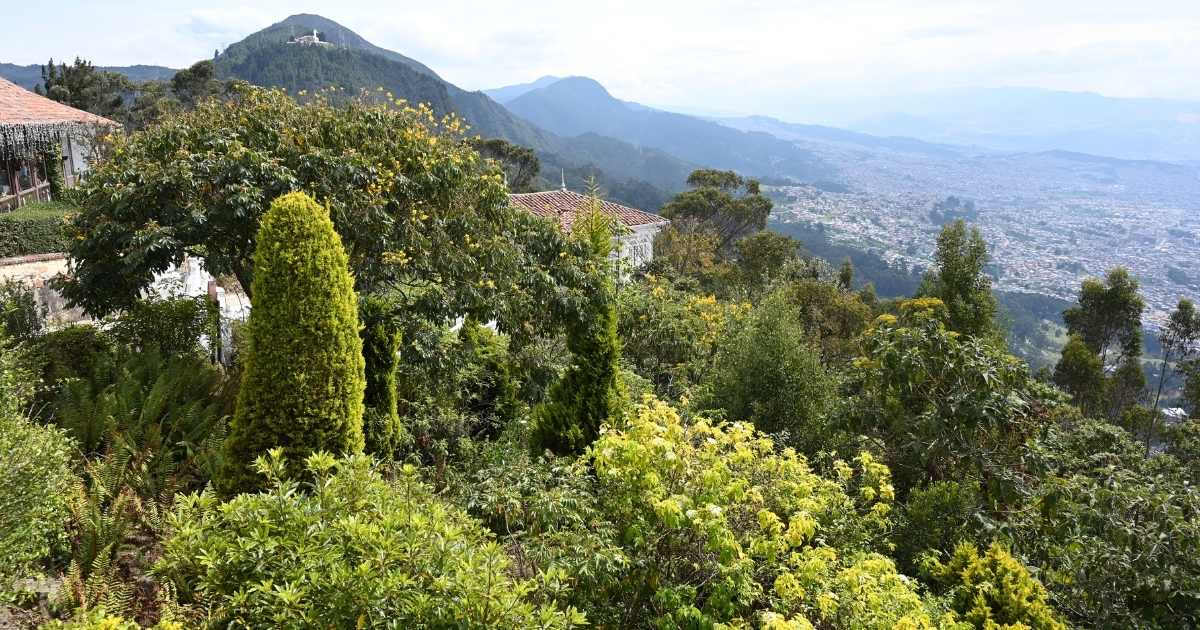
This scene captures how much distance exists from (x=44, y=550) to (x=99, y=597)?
0.54 meters

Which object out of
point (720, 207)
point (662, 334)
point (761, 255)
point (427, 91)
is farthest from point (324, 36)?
point (662, 334)

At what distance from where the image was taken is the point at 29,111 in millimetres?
18438

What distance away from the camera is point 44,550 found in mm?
3979

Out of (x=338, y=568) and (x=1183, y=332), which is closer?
(x=338, y=568)

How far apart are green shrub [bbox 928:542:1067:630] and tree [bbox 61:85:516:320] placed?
5.17 metres

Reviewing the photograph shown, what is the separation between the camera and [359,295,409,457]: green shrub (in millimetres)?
6672

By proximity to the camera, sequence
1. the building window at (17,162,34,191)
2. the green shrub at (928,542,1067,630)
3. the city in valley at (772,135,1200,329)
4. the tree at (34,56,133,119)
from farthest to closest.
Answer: the city in valley at (772,135,1200,329), the tree at (34,56,133,119), the building window at (17,162,34,191), the green shrub at (928,542,1067,630)

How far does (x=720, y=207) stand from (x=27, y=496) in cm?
3648

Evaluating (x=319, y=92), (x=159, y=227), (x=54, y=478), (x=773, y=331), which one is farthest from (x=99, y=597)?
(x=773, y=331)

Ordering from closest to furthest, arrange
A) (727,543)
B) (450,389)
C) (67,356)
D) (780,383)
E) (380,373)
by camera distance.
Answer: (727,543) → (380,373) → (67,356) → (450,389) → (780,383)

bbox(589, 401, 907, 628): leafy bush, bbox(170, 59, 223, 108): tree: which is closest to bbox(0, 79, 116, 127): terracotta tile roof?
bbox(589, 401, 907, 628): leafy bush

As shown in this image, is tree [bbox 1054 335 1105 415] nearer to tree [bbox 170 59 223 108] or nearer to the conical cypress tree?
the conical cypress tree

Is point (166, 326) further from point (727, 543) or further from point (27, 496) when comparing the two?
point (727, 543)

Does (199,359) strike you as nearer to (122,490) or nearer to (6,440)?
(122,490)
